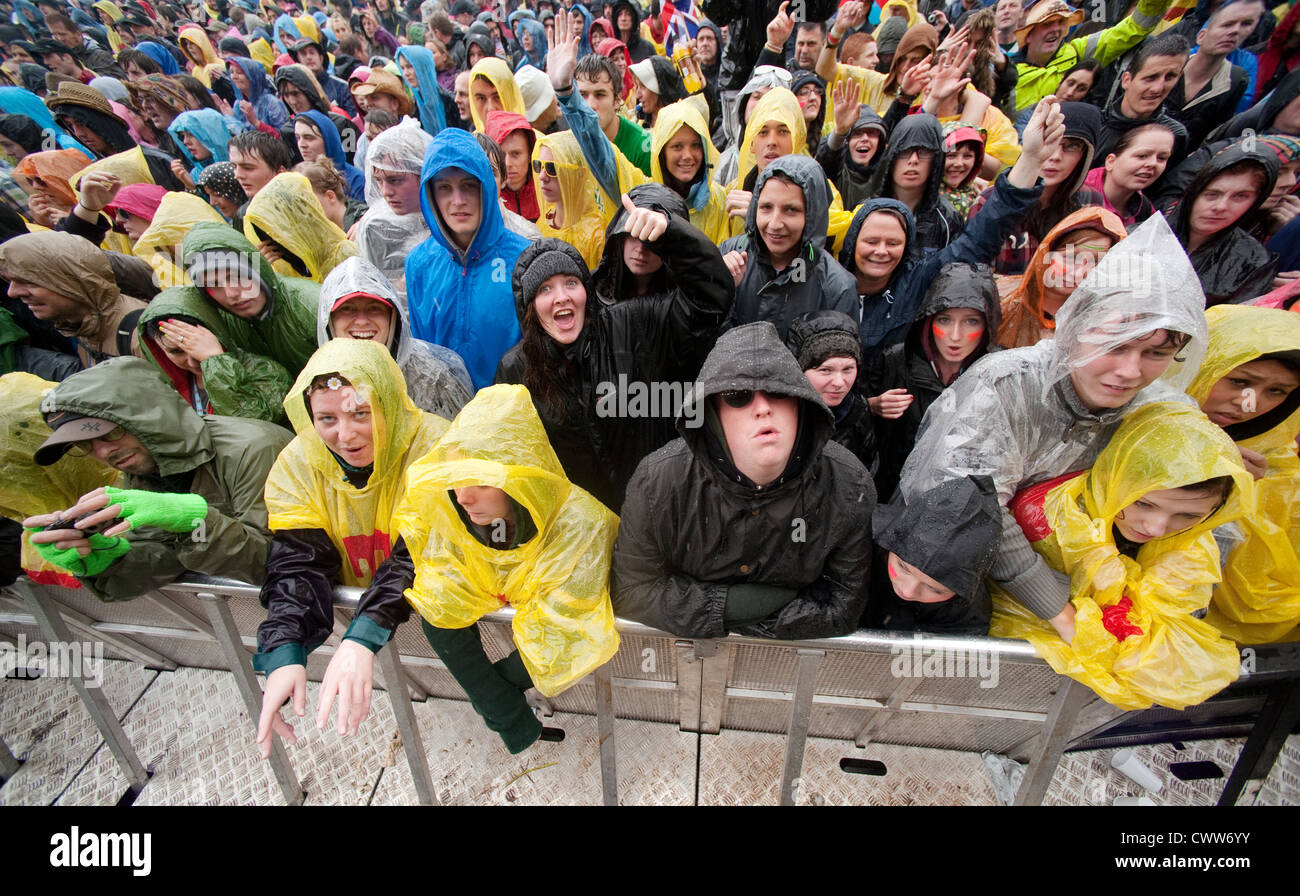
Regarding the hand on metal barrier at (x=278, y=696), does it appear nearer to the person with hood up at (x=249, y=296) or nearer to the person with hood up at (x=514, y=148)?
the person with hood up at (x=249, y=296)

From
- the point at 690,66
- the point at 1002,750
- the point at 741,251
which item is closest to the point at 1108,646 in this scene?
the point at 1002,750

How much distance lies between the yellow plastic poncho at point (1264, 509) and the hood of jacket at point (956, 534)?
1.19 meters

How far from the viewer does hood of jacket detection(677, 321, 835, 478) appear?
4.98 ft

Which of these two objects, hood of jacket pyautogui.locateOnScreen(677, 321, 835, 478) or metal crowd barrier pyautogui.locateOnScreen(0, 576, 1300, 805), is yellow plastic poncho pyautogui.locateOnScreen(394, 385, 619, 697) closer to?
metal crowd barrier pyautogui.locateOnScreen(0, 576, 1300, 805)

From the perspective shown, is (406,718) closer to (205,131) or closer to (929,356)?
(929,356)

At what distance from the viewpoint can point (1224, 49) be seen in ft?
13.1

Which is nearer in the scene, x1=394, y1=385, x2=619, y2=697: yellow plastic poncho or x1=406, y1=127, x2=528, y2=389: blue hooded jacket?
x1=394, y1=385, x2=619, y2=697: yellow plastic poncho

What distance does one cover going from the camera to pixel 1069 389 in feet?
6.19

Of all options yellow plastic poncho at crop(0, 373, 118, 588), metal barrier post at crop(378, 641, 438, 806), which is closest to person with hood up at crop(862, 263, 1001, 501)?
metal barrier post at crop(378, 641, 438, 806)

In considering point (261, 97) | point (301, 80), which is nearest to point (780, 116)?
point (301, 80)

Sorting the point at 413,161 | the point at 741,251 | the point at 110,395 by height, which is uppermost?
the point at 413,161

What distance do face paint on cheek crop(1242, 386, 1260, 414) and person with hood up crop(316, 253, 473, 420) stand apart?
3480 mm

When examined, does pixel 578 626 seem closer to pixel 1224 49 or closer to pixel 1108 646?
pixel 1108 646
